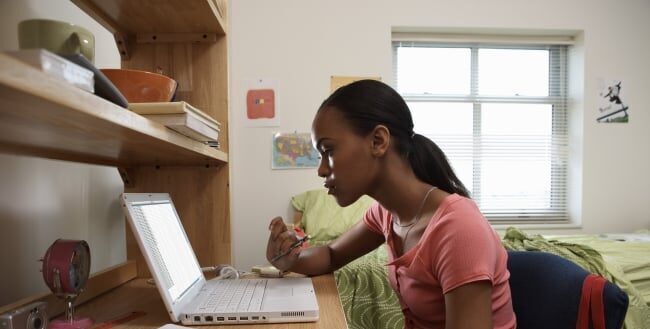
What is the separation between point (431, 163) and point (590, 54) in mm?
2526

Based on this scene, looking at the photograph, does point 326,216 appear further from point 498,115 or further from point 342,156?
point 498,115

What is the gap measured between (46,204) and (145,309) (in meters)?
0.40

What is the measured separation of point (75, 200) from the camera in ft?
3.60

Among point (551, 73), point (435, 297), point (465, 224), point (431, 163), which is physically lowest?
point (435, 297)

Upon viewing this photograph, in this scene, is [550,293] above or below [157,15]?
below

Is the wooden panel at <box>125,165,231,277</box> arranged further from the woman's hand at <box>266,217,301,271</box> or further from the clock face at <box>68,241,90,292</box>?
the clock face at <box>68,241,90,292</box>

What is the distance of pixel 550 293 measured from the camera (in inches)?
31.3

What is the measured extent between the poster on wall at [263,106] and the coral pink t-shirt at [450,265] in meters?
1.75

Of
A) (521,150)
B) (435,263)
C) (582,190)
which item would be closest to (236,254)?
(435,263)

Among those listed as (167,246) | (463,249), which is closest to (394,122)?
(463,249)

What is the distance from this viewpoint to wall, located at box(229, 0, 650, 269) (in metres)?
2.51

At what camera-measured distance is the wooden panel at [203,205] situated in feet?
3.78

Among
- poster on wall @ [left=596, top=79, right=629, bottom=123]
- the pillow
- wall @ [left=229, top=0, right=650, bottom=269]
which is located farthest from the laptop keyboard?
poster on wall @ [left=596, top=79, right=629, bottom=123]

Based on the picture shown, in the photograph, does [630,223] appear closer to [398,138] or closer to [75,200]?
[398,138]
